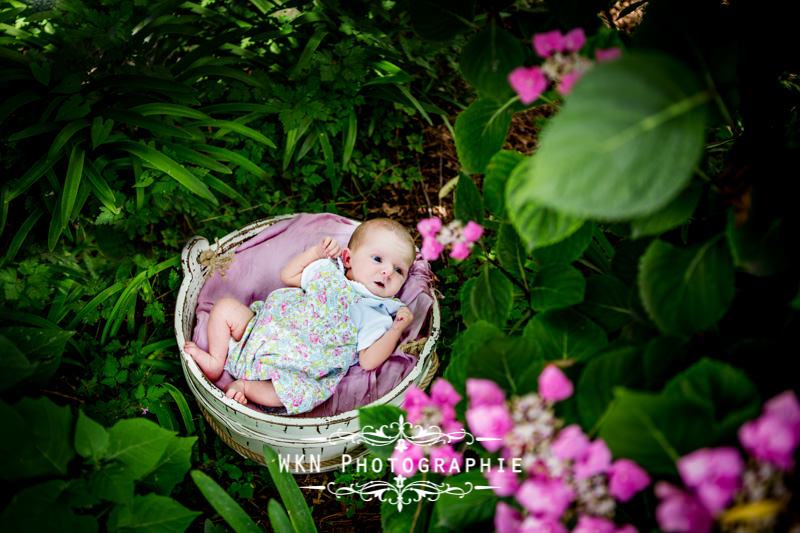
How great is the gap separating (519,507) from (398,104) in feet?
7.05

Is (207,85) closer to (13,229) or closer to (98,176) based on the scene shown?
(98,176)

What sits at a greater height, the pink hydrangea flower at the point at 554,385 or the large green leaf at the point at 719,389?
the large green leaf at the point at 719,389

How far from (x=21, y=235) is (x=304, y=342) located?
3.76 feet

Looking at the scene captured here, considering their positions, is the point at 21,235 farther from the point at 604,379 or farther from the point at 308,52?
the point at 604,379

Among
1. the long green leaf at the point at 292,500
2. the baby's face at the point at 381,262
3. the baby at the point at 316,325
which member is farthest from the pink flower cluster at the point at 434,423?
the baby's face at the point at 381,262

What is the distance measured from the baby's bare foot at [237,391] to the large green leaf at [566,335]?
1.27 m

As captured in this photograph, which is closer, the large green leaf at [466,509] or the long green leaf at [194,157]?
the large green leaf at [466,509]

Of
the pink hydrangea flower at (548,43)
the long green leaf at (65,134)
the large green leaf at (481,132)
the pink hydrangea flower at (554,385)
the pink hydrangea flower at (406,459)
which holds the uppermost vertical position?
Answer: the pink hydrangea flower at (548,43)

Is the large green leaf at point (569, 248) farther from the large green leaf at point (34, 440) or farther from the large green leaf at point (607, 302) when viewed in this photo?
the large green leaf at point (34, 440)

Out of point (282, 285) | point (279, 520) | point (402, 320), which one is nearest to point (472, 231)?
point (279, 520)

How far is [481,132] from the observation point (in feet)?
2.36

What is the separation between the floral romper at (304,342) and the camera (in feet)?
5.70

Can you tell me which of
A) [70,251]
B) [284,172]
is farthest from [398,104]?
[70,251]

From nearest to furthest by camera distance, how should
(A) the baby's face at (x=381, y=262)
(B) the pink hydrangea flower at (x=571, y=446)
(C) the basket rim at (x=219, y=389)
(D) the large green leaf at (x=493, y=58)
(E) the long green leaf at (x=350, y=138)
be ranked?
(B) the pink hydrangea flower at (x=571, y=446)
(D) the large green leaf at (x=493, y=58)
(C) the basket rim at (x=219, y=389)
(A) the baby's face at (x=381, y=262)
(E) the long green leaf at (x=350, y=138)
